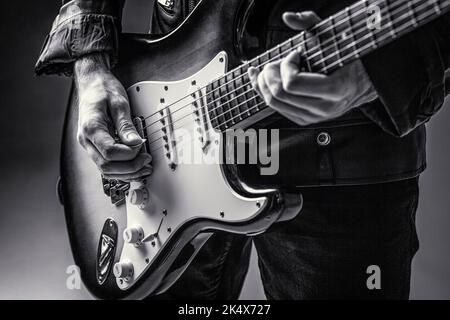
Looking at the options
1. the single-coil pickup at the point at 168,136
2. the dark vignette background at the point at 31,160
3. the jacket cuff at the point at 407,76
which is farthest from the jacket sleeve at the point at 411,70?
the dark vignette background at the point at 31,160

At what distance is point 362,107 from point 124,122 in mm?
420

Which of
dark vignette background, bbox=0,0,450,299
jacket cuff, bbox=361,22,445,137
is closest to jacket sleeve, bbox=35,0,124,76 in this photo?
jacket cuff, bbox=361,22,445,137

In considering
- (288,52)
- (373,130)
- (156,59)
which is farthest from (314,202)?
(156,59)

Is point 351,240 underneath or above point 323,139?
underneath

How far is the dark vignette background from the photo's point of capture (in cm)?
186

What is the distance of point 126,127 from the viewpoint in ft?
3.03

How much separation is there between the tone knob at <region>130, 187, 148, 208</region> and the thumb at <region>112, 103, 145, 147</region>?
93 millimetres

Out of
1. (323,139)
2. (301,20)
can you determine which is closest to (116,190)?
(323,139)

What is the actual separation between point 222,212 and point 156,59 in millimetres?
313

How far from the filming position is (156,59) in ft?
3.12

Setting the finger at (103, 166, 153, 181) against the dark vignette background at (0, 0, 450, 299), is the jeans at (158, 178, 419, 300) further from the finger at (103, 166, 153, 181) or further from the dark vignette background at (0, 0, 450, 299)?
the dark vignette background at (0, 0, 450, 299)

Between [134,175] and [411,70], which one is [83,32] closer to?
[134,175]

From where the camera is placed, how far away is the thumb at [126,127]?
0.90m
